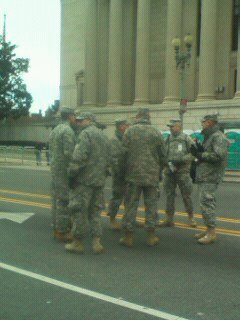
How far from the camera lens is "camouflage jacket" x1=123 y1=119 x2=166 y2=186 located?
28.0ft

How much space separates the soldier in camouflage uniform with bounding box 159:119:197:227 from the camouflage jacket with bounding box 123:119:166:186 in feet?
5.37

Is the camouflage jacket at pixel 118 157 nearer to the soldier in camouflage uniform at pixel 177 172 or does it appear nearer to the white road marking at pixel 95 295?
the soldier in camouflage uniform at pixel 177 172

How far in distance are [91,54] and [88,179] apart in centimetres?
3892

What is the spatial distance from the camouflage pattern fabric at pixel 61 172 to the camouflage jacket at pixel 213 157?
2.02 metres

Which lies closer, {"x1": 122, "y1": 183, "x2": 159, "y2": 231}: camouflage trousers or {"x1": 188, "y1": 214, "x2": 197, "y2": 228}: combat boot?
{"x1": 122, "y1": 183, "x2": 159, "y2": 231}: camouflage trousers

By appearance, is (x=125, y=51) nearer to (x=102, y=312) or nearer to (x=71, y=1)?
(x=71, y=1)

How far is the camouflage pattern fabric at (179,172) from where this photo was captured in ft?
34.1

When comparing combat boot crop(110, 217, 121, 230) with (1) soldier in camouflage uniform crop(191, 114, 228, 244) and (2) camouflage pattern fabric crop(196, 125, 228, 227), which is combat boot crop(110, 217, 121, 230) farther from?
(2) camouflage pattern fabric crop(196, 125, 228, 227)

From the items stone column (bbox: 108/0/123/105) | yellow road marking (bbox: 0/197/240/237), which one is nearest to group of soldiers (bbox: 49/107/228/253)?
yellow road marking (bbox: 0/197/240/237)

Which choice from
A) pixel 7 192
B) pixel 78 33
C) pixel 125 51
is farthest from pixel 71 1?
pixel 7 192

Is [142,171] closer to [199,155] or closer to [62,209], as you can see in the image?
[199,155]

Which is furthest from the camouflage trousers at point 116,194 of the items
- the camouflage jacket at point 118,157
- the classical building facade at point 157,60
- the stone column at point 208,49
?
the stone column at point 208,49

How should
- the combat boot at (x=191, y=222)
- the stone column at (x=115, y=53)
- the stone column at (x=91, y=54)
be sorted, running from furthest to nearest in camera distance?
1. the stone column at (x=91, y=54)
2. the stone column at (x=115, y=53)
3. the combat boot at (x=191, y=222)

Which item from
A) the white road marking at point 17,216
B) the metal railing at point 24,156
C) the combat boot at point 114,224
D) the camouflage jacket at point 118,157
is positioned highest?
the camouflage jacket at point 118,157
